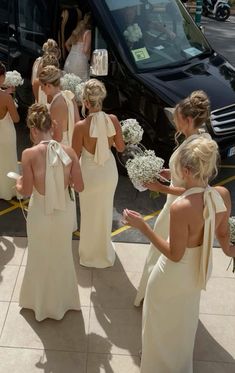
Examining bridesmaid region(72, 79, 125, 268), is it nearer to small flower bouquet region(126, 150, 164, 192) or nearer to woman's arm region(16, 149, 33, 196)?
small flower bouquet region(126, 150, 164, 192)

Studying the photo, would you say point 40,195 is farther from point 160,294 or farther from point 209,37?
point 209,37

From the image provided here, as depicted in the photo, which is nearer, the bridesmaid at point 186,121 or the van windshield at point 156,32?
the bridesmaid at point 186,121

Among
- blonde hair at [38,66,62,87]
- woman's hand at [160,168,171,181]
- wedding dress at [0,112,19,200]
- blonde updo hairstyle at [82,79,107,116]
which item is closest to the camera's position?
woman's hand at [160,168,171,181]

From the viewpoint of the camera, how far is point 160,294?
3.55m

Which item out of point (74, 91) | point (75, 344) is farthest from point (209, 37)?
point (75, 344)

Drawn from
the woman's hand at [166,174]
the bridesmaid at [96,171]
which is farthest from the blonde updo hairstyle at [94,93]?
the woman's hand at [166,174]

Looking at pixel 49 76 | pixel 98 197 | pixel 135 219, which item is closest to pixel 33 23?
pixel 49 76

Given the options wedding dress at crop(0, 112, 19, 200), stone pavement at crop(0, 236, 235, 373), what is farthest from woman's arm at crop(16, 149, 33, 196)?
wedding dress at crop(0, 112, 19, 200)

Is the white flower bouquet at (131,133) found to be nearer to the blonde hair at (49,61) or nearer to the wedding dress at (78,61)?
the blonde hair at (49,61)

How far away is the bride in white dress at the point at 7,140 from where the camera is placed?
5.96m

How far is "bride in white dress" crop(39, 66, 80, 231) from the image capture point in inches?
202

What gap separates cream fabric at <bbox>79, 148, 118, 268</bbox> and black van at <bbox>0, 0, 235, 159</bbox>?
7.24ft

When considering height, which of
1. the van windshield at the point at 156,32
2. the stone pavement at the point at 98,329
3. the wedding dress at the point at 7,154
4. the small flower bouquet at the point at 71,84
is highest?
the van windshield at the point at 156,32

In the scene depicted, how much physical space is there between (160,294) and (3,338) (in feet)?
5.58
